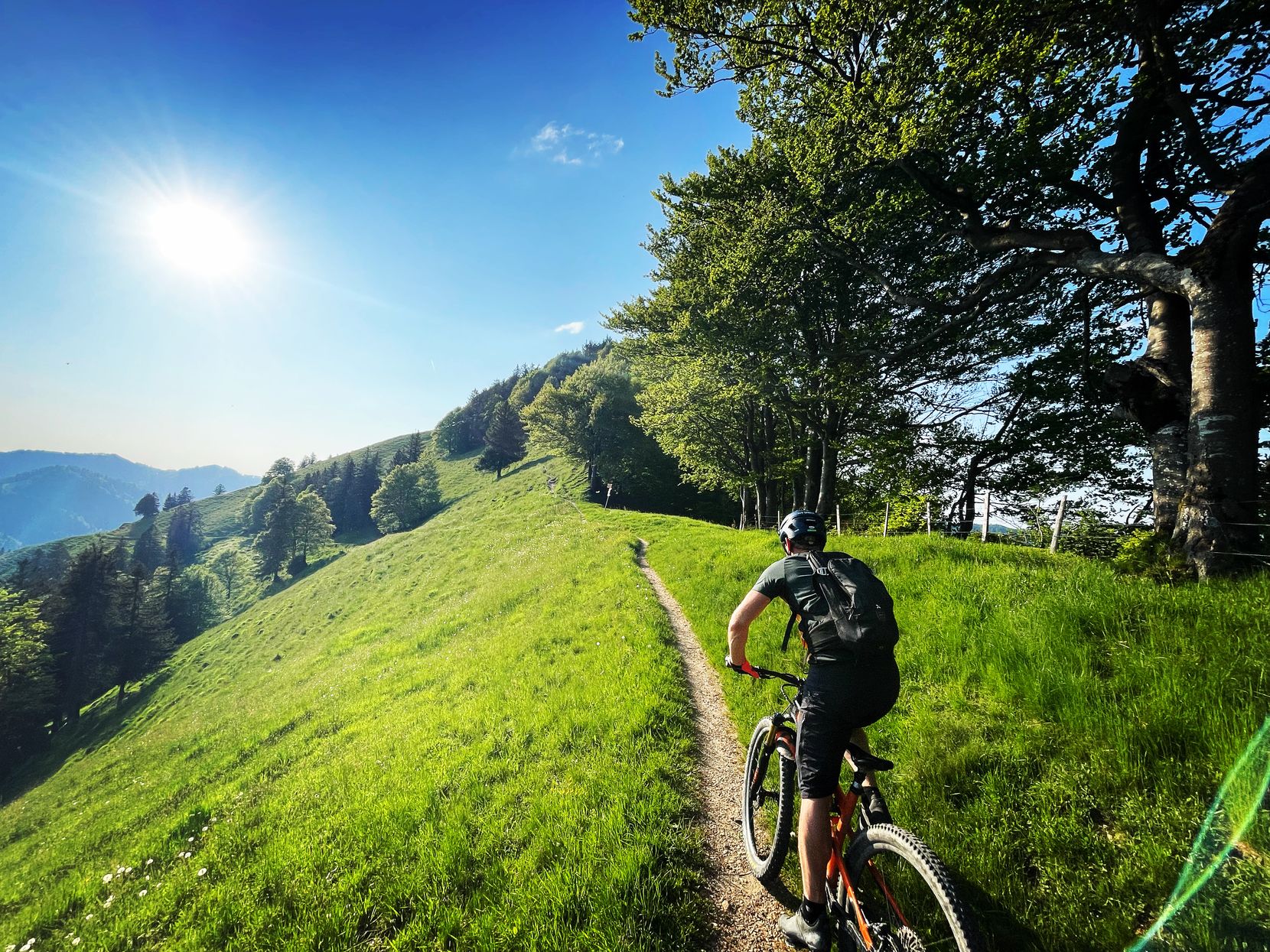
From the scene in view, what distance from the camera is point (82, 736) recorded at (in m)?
41.7

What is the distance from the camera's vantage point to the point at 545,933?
13.4ft

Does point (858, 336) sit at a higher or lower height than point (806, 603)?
higher

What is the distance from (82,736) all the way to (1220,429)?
240 feet

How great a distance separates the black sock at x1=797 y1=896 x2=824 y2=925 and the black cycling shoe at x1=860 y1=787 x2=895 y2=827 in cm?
85

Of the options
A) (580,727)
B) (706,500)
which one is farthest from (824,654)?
(706,500)

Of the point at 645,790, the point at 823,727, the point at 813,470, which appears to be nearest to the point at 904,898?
the point at 823,727

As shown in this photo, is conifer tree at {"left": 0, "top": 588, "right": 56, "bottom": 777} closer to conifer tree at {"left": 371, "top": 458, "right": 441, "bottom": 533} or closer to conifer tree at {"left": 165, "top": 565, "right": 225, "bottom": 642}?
conifer tree at {"left": 165, "top": 565, "right": 225, "bottom": 642}

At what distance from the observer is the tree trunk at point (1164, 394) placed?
7.54m

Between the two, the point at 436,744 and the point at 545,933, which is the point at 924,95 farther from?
the point at 436,744

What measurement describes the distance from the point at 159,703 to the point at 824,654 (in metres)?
54.9

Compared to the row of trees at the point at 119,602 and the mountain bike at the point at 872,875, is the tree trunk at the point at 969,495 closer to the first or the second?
the mountain bike at the point at 872,875

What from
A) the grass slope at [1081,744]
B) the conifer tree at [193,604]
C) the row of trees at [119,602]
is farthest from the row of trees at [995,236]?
the conifer tree at [193,604]

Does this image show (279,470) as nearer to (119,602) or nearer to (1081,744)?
(119,602)

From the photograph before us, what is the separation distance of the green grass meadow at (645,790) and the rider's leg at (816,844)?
4.06 ft
